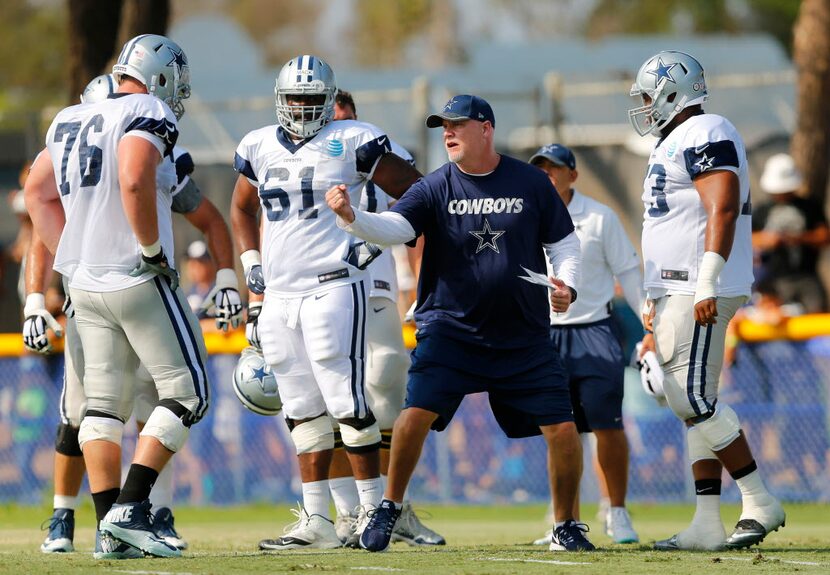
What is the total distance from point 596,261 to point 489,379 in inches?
78.5

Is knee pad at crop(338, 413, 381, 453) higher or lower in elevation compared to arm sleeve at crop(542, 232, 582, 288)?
lower

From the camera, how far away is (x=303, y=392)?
829cm

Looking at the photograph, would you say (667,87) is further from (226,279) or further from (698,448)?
(226,279)

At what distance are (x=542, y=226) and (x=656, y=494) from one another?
527 centimetres

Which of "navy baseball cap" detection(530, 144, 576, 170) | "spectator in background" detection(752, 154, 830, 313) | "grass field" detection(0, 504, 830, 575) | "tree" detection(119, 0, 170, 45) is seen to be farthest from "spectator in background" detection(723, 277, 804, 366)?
"tree" detection(119, 0, 170, 45)

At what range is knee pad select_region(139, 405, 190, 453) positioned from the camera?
25.1 ft

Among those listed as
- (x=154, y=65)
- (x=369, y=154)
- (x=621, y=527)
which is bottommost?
(x=621, y=527)

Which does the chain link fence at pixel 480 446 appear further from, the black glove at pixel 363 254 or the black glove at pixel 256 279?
the black glove at pixel 363 254

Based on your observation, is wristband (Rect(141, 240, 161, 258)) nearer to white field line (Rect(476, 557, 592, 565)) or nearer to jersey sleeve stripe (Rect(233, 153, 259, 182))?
jersey sleeve stripe (Rect(233, 153, 259, 182))

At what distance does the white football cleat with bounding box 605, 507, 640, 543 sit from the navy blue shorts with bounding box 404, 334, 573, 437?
53.8 inches

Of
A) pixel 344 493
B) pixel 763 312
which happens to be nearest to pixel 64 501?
pixel 344 493

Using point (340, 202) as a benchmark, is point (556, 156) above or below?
above

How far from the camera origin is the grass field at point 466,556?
273 inches

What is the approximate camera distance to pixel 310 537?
8.24 meters
